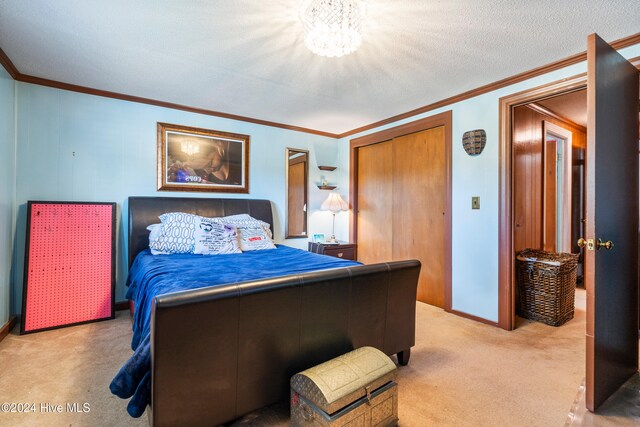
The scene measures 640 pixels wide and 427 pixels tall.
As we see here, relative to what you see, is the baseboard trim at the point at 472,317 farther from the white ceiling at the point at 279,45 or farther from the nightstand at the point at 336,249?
the white ceiling at the point at 279,45

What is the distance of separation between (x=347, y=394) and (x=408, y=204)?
2.78 meters

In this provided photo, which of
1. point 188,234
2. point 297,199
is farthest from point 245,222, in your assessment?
point 297,199

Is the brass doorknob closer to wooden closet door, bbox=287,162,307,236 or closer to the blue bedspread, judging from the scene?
the blue bedspread

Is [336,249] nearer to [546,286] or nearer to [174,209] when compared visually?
[174,209]

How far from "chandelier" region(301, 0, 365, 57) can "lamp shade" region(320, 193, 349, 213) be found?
2.60 meters

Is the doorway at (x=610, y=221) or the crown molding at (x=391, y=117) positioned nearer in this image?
the doorway at (x=610, y=221)

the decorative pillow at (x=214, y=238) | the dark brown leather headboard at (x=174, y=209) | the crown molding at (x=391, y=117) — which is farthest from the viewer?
the dark brown leather headboard at (x=174, y=209)

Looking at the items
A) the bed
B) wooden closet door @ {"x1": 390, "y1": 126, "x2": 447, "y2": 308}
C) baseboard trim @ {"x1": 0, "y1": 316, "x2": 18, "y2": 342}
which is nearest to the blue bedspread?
the bed

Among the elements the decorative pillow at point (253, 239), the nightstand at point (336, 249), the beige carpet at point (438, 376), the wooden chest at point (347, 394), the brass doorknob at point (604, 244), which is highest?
the brass doorknob at point (604, 244)

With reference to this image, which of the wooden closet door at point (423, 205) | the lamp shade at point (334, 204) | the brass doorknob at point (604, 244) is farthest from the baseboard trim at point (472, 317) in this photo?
the lamp shade at point (334, 204)

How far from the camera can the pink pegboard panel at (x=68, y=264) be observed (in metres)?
2.62

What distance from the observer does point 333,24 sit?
1.74 meters

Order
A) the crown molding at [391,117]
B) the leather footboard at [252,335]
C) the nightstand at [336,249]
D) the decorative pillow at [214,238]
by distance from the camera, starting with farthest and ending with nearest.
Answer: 1. the nightstand at [336,249]
2. the decorative pillow at [214,238]
3. the crown molding at [391,117]
4. the leather footboard at [252,335]

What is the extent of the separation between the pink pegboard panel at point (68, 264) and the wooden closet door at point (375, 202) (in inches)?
122
